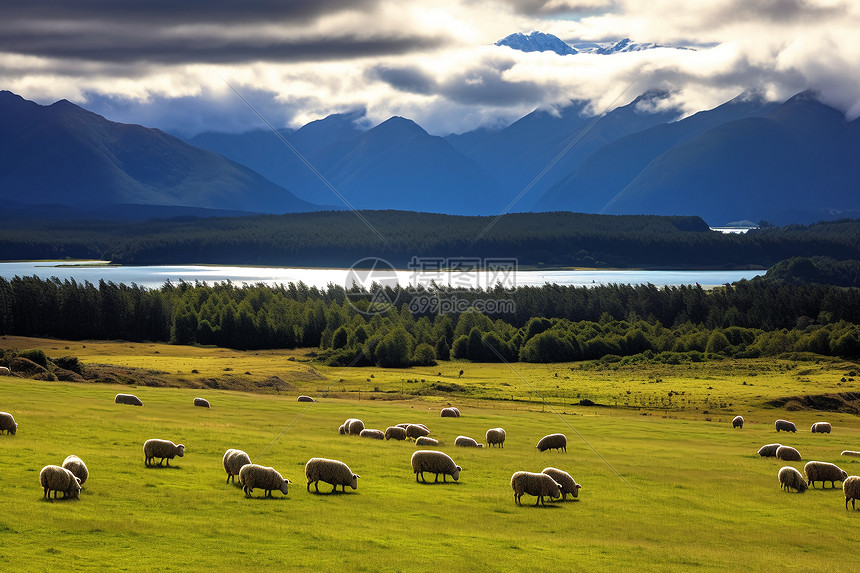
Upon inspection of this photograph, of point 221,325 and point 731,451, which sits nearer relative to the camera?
point 731,451

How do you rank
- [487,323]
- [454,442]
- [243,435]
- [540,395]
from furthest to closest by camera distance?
[487,323] < [540,395] < [454,442] < [243,435]

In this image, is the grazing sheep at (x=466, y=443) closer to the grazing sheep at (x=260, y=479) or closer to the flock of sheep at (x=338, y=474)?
the flock of sheep at (x=338, y=474)

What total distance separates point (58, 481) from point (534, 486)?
13.2 metres

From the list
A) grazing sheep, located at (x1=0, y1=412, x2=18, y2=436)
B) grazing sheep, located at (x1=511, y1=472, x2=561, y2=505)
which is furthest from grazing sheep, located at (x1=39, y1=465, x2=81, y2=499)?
grazing sheep, located at (x1=511, y1=472, x2=561, y2=505)

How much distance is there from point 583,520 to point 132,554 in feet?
39.7

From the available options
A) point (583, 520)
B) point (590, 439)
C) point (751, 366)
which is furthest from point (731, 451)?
point (751, 366)

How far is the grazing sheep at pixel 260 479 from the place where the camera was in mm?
23062

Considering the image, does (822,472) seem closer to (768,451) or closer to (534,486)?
(768,451)

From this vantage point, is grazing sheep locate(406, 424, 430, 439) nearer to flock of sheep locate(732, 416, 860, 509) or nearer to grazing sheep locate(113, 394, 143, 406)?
flock of sheep locate(732, 416, 860, 509)

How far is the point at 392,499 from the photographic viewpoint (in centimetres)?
2389

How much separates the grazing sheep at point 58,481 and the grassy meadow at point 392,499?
398 mm

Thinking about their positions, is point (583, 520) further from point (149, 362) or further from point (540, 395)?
point (149, 362)

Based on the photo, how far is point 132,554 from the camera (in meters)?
17.1

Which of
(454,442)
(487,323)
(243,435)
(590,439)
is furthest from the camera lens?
(487,323)
